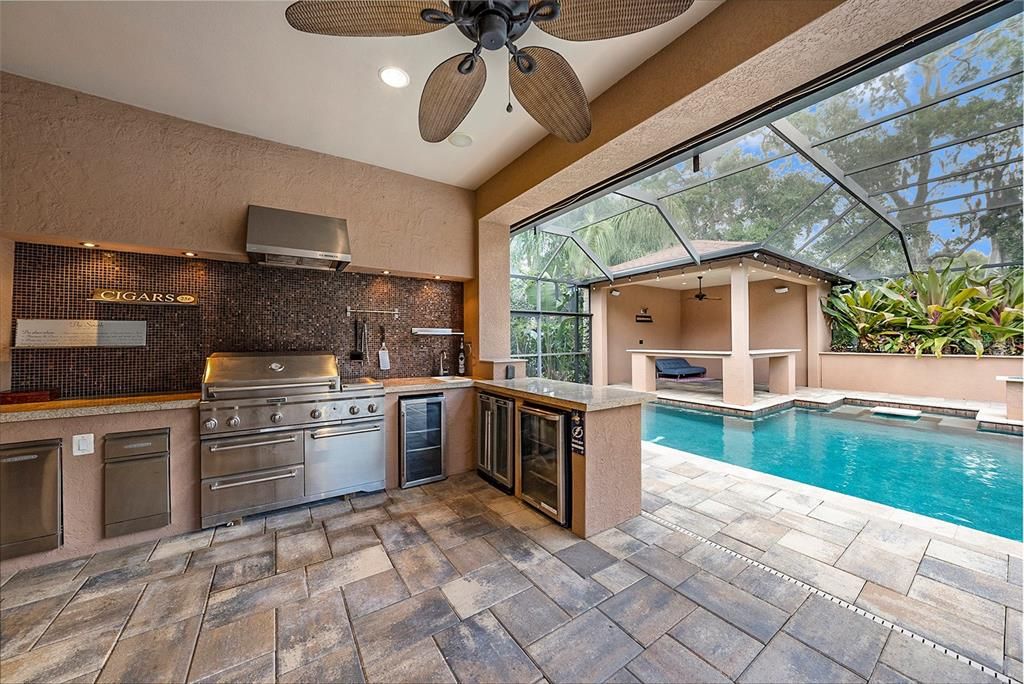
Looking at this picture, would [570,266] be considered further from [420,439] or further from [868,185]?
[420,439]

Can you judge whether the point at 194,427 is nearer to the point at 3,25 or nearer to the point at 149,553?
the point at 149,553

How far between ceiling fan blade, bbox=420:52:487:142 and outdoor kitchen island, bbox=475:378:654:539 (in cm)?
186

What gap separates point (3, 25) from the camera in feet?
6.70

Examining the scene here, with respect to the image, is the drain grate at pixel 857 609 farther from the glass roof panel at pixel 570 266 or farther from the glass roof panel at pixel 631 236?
the glass roof panel at pixel 570 266

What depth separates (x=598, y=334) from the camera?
10320mm

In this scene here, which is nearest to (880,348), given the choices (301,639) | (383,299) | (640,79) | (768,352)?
(768,352)

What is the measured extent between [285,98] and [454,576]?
3.38 m

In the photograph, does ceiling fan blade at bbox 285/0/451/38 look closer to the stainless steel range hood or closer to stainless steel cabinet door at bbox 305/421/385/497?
the stainless steel range hood

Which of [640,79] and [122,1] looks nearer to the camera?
[122,1]

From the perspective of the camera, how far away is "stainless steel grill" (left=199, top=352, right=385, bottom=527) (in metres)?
2.75

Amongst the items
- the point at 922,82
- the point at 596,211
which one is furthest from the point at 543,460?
the point at 922,82

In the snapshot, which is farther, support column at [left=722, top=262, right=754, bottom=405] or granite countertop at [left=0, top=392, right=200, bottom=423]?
support column at [left=722, top=262, right=754, bottom=405]

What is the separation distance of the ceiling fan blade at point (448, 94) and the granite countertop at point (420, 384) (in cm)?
217

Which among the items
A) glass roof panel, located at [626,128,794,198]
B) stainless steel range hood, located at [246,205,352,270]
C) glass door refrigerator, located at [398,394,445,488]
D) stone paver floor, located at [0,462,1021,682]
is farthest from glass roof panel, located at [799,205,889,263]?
stainless steel range hood, located at [246,205,352,270]
